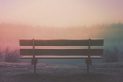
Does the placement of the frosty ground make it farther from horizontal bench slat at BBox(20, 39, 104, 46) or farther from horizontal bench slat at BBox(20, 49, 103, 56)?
horizontal bench slat at BBox(20, 39, 104, 46)

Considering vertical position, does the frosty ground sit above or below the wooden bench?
below

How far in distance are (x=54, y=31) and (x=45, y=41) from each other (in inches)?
135

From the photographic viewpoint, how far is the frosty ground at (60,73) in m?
12.9

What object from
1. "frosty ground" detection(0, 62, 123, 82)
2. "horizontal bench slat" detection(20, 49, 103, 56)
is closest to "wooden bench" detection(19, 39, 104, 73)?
"horizontal bench slat" detection(20, 49, 103, 56)

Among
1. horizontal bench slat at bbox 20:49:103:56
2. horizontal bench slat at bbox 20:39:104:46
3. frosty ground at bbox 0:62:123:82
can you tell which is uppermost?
horizontal bench slat at bbox 20:39:104:46

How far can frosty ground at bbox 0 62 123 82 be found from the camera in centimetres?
1287

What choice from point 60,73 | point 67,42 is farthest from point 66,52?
point 60,73

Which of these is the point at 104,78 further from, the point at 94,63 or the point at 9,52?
the point at 9,52

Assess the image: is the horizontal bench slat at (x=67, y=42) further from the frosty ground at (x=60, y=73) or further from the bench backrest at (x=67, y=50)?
the frosty ground at (x=60, y=73)

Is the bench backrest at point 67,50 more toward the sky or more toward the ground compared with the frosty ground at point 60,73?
more toward the sky

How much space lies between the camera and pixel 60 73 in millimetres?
13773

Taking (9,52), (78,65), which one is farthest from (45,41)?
(9,52)

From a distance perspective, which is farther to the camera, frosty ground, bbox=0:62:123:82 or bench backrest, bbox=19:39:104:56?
bench backrest, bbox=19:39:104:56

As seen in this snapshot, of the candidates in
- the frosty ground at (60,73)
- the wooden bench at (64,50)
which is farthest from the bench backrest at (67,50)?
the frosty ground at (60,73)
